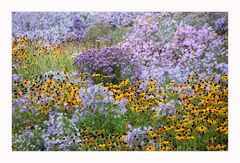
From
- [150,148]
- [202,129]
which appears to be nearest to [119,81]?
[150,148]

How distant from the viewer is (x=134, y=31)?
4.93 metres

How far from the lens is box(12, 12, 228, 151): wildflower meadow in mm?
4457

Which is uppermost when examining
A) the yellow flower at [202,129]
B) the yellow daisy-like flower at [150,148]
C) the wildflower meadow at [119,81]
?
the wildflower meadow at [119,81]

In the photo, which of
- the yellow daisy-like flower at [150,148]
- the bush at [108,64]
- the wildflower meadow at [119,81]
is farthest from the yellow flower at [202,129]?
the bush at [108,64]

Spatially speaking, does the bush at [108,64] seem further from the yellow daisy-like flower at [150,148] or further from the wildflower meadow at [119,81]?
the yellow daisy-like flower at [150,148]

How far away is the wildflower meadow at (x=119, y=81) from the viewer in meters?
4.46

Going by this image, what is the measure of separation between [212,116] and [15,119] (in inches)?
76.7

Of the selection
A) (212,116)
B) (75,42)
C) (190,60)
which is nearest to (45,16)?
(75,42)

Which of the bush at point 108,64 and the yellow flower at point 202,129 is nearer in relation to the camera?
the yellow flower at point 202,129

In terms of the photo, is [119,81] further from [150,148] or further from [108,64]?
[150,148]

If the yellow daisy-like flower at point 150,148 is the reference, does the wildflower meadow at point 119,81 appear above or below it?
above

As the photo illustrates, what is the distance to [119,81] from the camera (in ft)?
15.3

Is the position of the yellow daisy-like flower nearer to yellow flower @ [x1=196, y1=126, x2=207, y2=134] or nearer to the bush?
yellow flower @ [x1=196, y1=126, x2=207, y2=134]
